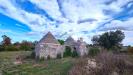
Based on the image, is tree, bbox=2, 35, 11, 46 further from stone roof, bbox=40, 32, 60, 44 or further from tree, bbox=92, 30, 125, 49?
stone roof, bbox=40, 32, 60, 44

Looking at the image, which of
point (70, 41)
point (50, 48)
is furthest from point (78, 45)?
point (50, 48)

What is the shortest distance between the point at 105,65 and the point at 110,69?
612mm

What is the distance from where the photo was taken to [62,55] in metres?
41.1

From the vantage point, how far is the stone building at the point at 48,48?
38.8m

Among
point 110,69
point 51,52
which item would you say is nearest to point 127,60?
point 110,69

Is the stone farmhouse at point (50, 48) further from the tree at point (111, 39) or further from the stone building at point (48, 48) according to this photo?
the tree at point (111, 39)

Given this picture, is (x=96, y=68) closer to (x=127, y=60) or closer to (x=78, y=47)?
(x=127, y=60)

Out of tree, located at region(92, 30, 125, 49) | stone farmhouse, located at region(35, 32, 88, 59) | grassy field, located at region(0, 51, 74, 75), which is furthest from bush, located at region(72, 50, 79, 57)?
tree, located at region(92, 30, 125, 49)

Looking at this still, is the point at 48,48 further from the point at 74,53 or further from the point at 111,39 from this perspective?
the point at 111,39

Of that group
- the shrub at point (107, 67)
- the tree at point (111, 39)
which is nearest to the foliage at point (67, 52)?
the tree at point (111, 39)

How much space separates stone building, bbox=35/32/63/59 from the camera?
38.8 meters

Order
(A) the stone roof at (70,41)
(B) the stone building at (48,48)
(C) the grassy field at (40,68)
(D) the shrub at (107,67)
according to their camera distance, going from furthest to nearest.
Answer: (A) the stone roof at (70,41)
(B) the stone building at (48,48)
(C) the grassy field at (40,68)
(D) the shrub at (107,67)

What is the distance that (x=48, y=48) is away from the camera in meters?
39.3

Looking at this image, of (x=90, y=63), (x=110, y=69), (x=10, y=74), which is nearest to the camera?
(x=110, y=69)
